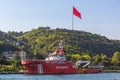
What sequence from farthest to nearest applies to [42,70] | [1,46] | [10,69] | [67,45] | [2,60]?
[67,45] → [1,46] → [2,60] → [10,69] → [42,70]

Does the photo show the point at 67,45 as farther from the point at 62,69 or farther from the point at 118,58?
the point at 62,69

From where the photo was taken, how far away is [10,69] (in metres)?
121

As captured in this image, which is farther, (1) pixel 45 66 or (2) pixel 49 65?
(2) pixel 49 65

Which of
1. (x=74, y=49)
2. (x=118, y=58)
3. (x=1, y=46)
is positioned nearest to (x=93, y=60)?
(x=118, y=58)

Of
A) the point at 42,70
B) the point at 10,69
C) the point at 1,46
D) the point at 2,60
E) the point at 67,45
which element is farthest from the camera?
the point at 67,45

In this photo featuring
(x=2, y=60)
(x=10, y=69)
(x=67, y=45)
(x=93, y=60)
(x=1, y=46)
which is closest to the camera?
(x=10, y=69)

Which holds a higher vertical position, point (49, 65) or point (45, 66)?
point (49, 65)

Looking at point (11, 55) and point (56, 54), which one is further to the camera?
point (11, 55)

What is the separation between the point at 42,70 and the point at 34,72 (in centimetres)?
204

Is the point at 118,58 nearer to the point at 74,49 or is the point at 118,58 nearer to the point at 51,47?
the point at 74,49

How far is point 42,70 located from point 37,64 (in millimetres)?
1958

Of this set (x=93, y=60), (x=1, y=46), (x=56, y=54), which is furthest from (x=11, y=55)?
(x=56, y=54)

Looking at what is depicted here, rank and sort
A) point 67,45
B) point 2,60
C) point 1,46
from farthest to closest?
point 67,45 → point 1,46 → point 2,60

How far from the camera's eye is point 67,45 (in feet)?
607
